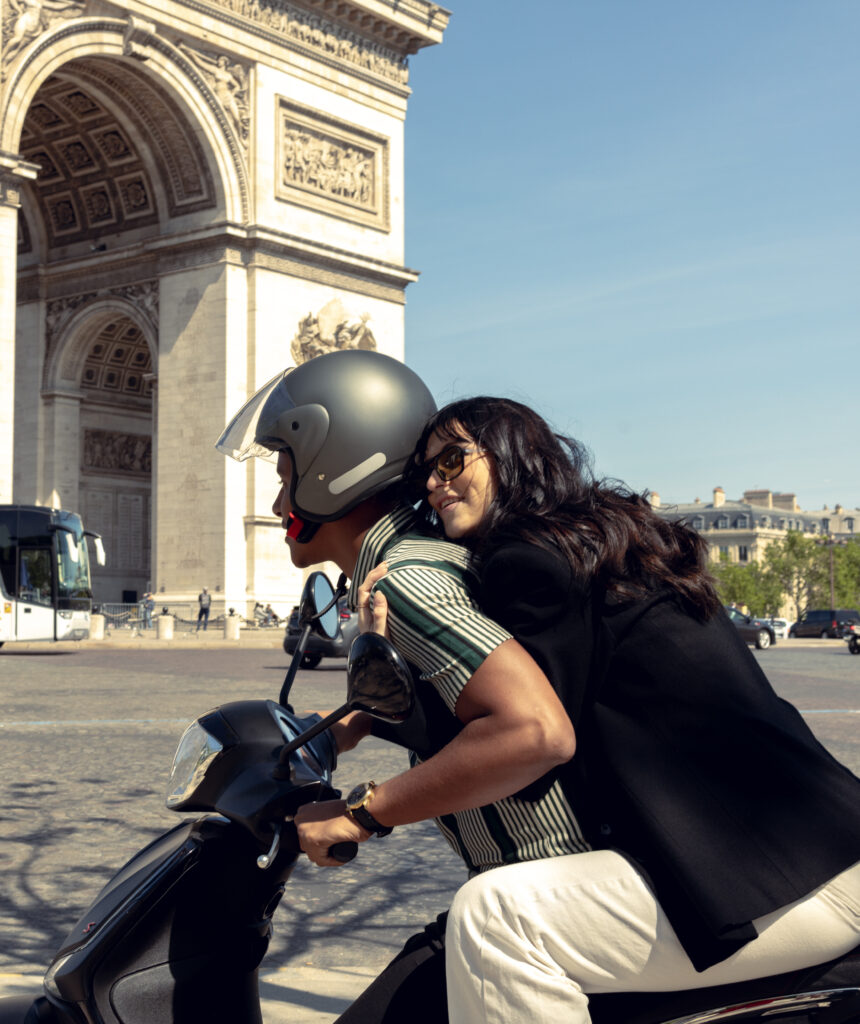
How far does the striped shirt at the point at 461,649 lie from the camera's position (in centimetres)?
161

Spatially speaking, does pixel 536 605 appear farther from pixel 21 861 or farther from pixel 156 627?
pixel 156 627

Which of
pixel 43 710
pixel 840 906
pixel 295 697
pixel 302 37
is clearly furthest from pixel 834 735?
pixel 302 37

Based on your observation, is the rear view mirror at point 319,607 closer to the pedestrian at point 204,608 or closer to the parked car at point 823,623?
the pedestrian at point 204,608

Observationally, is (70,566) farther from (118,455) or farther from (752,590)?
(752,590)

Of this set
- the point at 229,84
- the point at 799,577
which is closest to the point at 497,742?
the point at 229,84

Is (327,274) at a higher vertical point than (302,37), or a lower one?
lower

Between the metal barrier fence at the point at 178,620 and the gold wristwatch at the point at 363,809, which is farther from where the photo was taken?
the metal barrier fence at the point at 178,620

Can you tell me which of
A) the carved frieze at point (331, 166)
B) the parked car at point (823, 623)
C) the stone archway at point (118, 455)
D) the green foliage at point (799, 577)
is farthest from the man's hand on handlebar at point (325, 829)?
the green foliage at point (799, 577)

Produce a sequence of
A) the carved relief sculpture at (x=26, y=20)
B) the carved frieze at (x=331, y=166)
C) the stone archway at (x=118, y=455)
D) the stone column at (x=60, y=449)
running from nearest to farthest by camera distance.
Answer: the carved relief sculpture at (x=26, y=20) < the carved frieze at (x=331, y=166) < the stone column at (x=60, y=449) < the stone archway at (x=118, y=455)

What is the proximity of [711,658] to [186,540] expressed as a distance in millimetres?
27020

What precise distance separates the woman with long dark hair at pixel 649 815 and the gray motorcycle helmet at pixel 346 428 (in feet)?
1.21

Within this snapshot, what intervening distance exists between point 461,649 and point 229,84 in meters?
27.9

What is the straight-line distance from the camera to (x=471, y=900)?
61.6 inches

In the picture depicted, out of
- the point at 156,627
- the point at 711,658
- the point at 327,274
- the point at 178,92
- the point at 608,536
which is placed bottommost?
the point at 156,627
